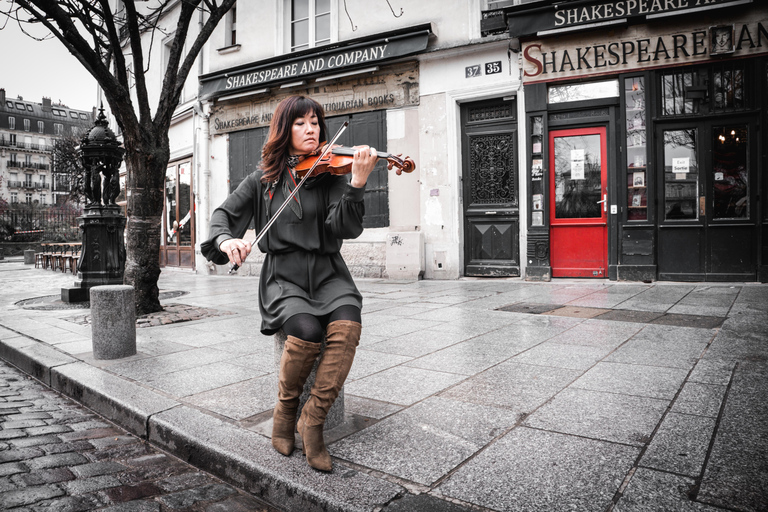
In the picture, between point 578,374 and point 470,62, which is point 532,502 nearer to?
point 578,374

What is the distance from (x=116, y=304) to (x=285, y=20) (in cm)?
1062

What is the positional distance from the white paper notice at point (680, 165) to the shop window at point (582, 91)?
157 centimetres

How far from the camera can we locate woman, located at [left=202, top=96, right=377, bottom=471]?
2.50 m

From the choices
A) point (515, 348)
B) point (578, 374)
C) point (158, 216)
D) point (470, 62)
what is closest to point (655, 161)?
point (470, 62)

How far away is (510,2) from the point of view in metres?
10.5

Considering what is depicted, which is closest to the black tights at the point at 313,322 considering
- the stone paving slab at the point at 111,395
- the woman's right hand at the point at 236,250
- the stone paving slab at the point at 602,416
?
the woman's right hand at the point at 236,250

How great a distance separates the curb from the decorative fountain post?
5135mm

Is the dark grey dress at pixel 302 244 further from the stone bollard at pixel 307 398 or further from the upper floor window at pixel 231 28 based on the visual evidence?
the upper floor window at pixel 231 28

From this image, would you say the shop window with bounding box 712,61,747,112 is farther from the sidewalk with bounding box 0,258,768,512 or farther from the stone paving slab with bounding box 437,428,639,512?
the stone paving slab with bounding box 437,428,639,512

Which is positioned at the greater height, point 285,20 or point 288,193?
point 285,20

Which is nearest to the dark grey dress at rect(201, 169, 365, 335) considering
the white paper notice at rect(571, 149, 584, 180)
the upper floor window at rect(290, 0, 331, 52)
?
the white paper notice at rect(571, 149, 584, 180)

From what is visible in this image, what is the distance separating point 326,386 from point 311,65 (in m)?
11.2

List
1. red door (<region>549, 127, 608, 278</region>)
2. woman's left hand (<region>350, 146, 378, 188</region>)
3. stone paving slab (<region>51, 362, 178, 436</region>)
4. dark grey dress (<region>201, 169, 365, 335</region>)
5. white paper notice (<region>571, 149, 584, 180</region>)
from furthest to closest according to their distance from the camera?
1. white paper notice (<region>571, 149, 584, 180</region>)
2. red door (<region>549, 127, 608, 278</region>)
3. stone paving slab (<region>51, 362, 178, 436</region>)
4. dark grey dress (<region>201, 169, 365, 335</region>)
5. woman's left hand (<region>350, 146, 378, 188</region>)

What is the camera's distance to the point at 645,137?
9188 millimetres
